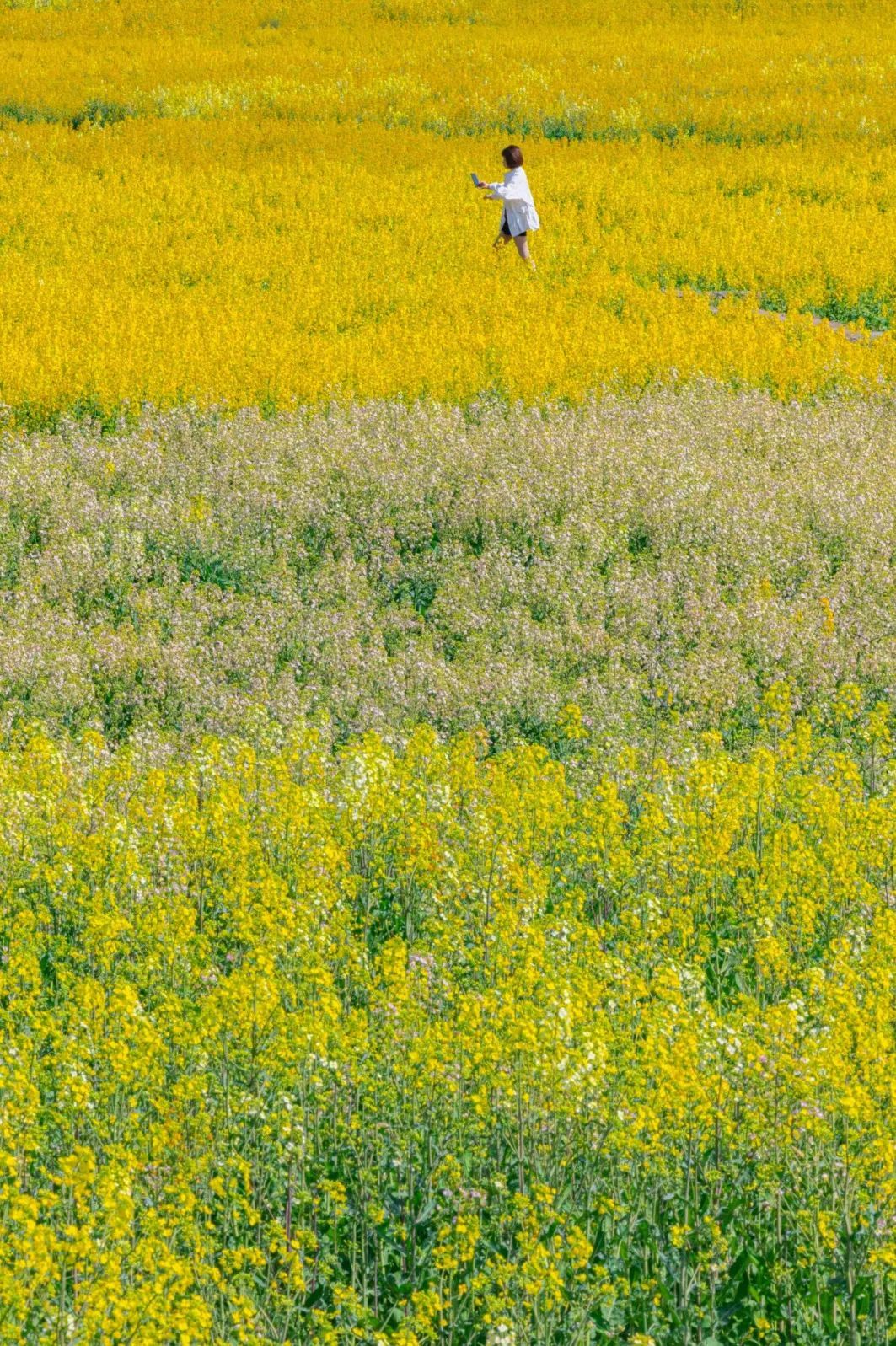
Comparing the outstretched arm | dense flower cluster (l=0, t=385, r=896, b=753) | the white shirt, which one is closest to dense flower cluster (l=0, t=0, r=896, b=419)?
the white shirt

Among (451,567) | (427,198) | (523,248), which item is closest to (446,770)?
(451,567)

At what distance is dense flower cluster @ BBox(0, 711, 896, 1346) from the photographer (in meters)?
4.27

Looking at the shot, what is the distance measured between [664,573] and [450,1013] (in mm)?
5551

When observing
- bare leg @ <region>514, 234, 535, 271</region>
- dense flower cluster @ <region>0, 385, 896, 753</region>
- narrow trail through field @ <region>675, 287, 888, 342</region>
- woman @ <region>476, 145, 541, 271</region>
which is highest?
woman @ <region>476, 145, 541, 271</region>

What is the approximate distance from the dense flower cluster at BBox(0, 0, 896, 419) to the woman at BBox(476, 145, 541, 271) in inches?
15.0

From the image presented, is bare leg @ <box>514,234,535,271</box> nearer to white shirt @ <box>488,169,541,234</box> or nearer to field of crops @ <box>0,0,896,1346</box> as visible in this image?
white shirt @ <box>488,169,541,234</box>

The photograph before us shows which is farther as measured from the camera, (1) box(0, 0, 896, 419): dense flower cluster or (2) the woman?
(2) the woman

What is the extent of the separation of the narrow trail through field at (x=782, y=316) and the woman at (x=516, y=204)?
1860 millimetres

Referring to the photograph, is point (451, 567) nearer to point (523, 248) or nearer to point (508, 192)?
point (508, 192)

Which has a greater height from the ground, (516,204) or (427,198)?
(516,204)

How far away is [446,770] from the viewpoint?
7.62 metres

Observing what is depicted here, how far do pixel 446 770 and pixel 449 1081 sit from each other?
2843mm

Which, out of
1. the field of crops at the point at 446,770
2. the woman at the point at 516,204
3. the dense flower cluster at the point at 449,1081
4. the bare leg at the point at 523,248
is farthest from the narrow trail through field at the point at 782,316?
the dense flower cluster at the point at 449,1081

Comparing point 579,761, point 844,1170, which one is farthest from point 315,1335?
point 579,761
